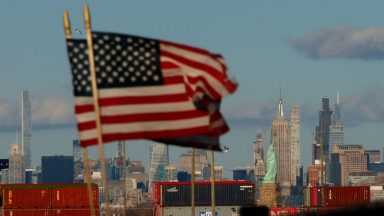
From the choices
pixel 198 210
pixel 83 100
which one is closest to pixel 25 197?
pixel 198 210

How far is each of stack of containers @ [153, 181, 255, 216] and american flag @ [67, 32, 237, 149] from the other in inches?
6106

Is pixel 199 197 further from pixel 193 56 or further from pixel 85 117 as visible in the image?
pixel 193 56

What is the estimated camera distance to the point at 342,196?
533 ft

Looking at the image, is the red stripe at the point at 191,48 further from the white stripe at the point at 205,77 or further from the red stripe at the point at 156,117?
the red stripe at the point at 156,117

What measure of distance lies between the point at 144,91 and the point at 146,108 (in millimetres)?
322

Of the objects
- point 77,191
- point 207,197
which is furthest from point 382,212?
point 207,197

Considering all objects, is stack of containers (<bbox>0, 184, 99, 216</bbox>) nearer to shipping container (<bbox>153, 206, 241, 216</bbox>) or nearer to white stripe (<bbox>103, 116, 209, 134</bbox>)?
shipping container (<bbox>153, 206, 241, 216</bbox>)

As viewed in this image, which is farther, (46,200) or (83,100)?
(46,200)

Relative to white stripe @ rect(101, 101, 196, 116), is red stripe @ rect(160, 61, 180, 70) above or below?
above

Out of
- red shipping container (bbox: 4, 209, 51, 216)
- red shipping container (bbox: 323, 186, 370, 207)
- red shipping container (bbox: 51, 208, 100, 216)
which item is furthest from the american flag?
red shipping container (bbox: 323, 186, 370, 207)

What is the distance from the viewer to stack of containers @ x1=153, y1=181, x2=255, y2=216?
190m

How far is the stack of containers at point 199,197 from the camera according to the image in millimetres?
189750

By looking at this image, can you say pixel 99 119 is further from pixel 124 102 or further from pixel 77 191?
pixel 77 191

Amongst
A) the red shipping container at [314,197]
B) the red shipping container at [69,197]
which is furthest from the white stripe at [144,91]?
the red shipping container at [314,197]
